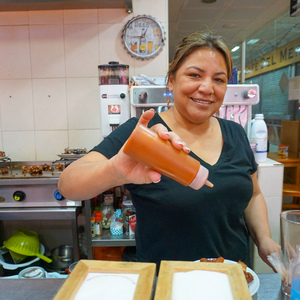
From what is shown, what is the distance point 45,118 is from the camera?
228cm

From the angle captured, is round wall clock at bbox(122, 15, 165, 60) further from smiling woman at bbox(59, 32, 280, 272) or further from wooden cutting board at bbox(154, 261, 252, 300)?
wooden cutting board at bbox(154, 261, 252, 300)

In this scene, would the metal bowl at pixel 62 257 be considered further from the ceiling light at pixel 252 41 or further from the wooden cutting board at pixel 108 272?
the ceiling light at pixel 252 41

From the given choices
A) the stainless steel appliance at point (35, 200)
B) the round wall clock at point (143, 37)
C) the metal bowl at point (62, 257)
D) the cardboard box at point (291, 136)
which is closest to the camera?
the stainless steel appliance at point (35, 200)

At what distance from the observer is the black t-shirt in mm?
967

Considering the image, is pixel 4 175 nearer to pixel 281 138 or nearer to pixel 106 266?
pixel 106 266

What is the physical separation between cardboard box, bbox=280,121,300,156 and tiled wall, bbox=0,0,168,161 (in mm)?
1534

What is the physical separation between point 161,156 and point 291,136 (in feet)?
9.10

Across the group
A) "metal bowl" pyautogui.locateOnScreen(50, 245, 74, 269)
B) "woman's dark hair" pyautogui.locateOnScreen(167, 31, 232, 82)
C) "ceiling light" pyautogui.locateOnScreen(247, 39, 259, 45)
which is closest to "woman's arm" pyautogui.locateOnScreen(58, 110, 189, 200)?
"woman's dark hair" pyautogui.locateOnScreen(167, 31, 232, 82)

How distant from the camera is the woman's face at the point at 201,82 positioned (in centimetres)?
97

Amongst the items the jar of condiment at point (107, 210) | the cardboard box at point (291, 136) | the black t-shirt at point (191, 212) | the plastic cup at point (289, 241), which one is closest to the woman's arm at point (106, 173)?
the black t-shirt at point (191, 212)

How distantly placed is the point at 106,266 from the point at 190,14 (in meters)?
3.87

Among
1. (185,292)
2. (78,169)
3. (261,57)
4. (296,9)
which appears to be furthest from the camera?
(261,57)

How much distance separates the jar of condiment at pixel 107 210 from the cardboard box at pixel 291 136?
192 cm

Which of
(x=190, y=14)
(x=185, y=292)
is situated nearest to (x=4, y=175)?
(x=185, y=292)
